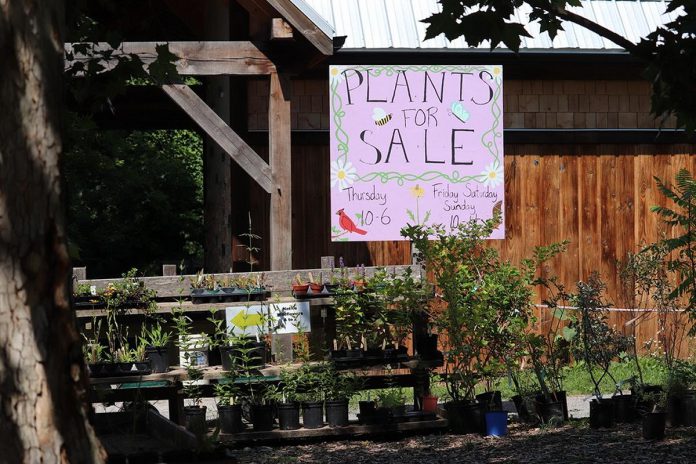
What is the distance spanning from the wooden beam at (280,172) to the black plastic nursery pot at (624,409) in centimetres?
278

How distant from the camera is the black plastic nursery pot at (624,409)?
334 inches

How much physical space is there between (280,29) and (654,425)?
4070 mm

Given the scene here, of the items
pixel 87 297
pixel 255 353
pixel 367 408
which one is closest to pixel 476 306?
pixel 367 408

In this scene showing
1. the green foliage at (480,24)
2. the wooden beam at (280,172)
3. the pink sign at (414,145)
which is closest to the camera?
the green foliage at (480,24)

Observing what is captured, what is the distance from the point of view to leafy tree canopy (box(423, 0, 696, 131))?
5027 mm

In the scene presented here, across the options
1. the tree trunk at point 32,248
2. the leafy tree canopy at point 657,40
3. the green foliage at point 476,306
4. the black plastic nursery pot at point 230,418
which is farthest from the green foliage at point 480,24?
the black plastic nursery pot at point 230,418

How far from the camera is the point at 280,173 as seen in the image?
30.2 feet

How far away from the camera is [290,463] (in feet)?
24.1

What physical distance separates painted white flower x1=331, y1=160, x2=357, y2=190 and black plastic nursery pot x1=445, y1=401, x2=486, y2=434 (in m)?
2.24

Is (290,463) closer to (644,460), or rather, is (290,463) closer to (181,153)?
(644,460)

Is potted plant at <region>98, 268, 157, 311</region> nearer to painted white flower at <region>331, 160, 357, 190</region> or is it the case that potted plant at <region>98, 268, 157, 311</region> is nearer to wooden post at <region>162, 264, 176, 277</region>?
wooden post at <region>162, 264, 176, 277</region>

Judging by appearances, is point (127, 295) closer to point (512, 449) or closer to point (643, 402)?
point (512, 449)

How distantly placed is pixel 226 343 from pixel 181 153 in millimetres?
10566

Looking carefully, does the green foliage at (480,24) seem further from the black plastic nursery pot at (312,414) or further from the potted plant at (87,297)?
the potted plant at (87,297)
